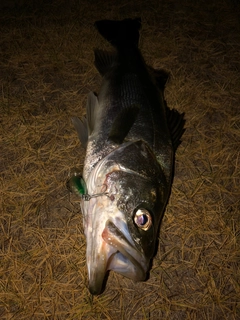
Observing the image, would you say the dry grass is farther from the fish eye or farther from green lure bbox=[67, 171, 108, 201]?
the fish eye

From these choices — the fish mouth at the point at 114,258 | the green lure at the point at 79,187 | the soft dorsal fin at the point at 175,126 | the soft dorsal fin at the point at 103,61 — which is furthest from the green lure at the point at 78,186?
the soft dorsal fin at the point at 103,61

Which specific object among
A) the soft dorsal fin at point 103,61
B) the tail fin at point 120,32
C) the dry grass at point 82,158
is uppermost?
the tail fin at point 120,32

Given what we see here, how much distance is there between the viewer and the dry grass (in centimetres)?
258

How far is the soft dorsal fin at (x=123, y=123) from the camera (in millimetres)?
2434

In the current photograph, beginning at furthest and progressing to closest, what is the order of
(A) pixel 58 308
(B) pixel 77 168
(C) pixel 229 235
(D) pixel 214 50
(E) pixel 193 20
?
(E) pixel 193 20 < (D) pixel 214 50 < (B) pixel 77 168 < (C) pixel 229 235 < (A) pixel 58 308

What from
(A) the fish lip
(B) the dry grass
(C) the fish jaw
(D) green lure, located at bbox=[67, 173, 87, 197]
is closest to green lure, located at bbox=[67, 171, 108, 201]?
(D) green lure, located at bbox=[67, 173, 87, 197]

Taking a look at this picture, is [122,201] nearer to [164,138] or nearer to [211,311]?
[164,138]

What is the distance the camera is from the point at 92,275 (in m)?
2.00

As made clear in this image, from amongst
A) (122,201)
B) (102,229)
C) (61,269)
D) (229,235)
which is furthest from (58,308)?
(229,235)

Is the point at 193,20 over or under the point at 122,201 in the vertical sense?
over

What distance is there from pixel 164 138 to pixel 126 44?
134 centimetres

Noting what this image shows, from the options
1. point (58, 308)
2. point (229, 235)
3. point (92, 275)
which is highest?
point (92, 275)

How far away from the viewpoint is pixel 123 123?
2496 mm

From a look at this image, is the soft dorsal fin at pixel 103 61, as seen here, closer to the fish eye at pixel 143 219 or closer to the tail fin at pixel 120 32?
the tail fin at pixel 120 32
